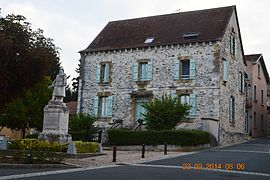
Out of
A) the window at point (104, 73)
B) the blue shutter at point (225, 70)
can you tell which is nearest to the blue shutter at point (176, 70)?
the blue shutter at point (225, 70)

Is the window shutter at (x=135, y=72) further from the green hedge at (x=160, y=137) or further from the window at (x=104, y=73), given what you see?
the green hedge at (x=160, y=137)

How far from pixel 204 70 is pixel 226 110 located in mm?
3460

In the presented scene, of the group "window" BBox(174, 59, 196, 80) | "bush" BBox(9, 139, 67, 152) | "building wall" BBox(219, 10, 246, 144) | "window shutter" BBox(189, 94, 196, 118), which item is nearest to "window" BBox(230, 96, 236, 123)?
"building wall" BBox(219, 10, 246, 144)

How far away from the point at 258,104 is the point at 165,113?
59.8 ft

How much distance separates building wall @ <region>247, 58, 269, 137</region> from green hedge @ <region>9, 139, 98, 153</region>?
828 inches

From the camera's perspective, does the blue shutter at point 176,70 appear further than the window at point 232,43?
No

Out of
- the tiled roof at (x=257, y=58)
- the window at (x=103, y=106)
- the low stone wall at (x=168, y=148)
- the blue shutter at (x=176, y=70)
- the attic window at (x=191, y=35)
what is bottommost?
the low stone wall at (x=168, y=148)

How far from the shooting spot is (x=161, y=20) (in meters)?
29.5

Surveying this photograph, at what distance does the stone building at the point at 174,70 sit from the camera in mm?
24438

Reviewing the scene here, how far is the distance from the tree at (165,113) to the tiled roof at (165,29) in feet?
18.0

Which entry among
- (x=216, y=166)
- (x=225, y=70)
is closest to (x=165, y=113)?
(x=225, y=70)

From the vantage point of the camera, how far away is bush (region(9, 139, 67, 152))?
1552 cm

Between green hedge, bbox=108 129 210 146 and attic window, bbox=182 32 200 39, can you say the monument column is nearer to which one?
green hedge, bbox=108 129 210 146

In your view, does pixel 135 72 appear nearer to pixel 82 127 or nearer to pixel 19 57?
pixel 82 127
